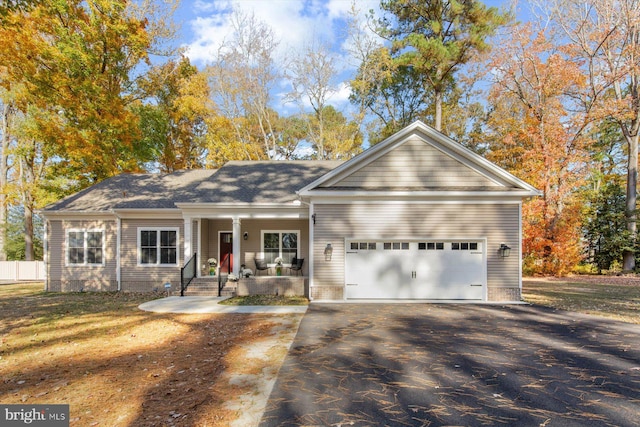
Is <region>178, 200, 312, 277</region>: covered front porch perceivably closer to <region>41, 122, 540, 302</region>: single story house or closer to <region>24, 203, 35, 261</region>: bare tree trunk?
<region>41, 122, 540, 302</region>: single story house

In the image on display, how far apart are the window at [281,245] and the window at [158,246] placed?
3.76 m

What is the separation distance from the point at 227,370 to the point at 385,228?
7.59 metres

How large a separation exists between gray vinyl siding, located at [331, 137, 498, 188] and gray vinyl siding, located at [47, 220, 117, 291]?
10.1m

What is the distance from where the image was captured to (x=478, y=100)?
1154 inches

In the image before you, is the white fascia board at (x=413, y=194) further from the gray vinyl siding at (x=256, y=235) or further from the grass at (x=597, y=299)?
the grass at (x=597, y=299)

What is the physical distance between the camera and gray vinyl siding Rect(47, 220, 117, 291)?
14.7 meters

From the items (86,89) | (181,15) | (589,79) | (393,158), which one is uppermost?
(181,15)

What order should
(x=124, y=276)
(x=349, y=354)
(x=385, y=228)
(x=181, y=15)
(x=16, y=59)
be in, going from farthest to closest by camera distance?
(x=181, y=15) < (x=16, y=59) < (x=124, y=276) < (x=385, y=228) < (x=349, y=354)

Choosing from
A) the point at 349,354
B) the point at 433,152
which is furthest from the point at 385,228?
the point at 349,354

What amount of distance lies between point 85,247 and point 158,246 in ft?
10.7

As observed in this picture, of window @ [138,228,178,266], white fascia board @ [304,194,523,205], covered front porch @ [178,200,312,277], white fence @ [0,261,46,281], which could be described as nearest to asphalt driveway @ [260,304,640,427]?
white fascia board @ [304,194,523,205]

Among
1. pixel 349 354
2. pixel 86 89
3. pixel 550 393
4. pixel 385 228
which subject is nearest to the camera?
pixel 550 393

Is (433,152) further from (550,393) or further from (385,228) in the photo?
(550,393)

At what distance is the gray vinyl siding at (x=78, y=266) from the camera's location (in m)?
14.7
